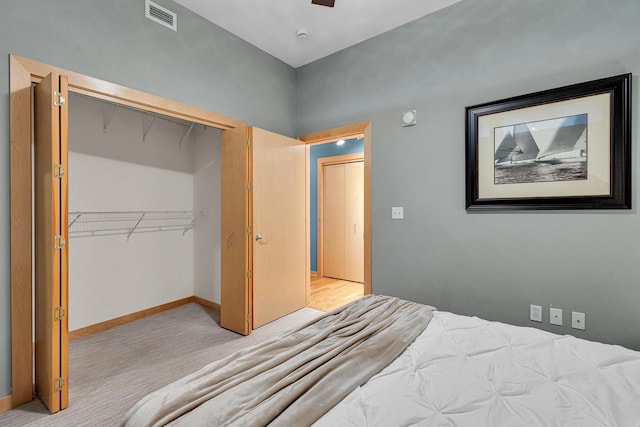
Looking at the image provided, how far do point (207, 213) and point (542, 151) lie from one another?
353 centimetres

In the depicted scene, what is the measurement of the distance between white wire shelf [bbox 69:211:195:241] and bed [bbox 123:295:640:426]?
8.81 feet

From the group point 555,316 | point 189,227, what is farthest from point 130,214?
point 555,316

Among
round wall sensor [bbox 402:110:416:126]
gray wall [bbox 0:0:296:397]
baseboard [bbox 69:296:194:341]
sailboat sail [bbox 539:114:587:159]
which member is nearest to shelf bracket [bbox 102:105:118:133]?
gray wall [bbox 0:0:296:397]

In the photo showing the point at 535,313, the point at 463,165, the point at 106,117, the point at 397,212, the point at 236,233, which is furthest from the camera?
the point at 106,117

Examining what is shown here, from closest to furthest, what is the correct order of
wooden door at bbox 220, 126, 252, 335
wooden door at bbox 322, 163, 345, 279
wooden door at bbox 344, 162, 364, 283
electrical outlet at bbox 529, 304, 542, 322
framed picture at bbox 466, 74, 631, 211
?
framed picture at bbox 466, 74, 631, 211, electrical outlet at bbox 529, 304, 542, 322, wooden door at bbox 220, 126, 252, 335, wooden door at bbox 344, 162, 364, 283, wooden door at bbox 322, 163, 345, 279

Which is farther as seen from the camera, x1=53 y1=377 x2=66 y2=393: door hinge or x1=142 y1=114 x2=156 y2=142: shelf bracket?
x1=142 y1=114 x2=156 y2=142: shelf bracket

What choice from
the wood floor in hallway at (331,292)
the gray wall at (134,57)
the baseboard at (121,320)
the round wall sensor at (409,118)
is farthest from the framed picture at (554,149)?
the baseboard at (121,320)

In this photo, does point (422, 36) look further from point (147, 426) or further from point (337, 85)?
point (147, 426)

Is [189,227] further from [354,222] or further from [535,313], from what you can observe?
[535,313]

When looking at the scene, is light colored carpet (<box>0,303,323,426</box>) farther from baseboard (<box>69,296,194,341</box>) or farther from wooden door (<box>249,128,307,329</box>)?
wooden door (<box>249,128,307,329</box>)

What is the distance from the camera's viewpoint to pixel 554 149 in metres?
2.13

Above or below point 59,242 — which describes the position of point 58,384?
below

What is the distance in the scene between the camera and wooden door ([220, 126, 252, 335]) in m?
2.92

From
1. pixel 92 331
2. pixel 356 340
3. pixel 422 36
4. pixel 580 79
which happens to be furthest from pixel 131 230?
pixel 580 79
